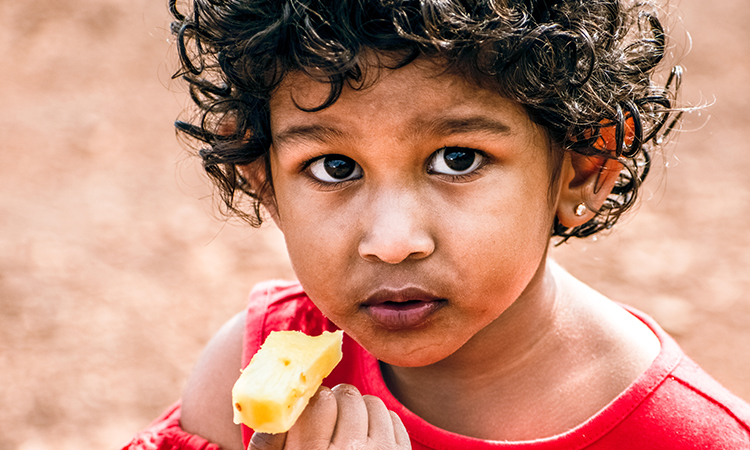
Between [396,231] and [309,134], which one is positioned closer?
[396,231]

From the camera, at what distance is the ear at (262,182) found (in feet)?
6.30

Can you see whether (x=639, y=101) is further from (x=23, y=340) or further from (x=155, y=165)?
(x=155, y=165)

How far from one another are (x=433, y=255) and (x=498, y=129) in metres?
0.31

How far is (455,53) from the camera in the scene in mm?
1461

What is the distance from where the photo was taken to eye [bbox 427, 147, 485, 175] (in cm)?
153

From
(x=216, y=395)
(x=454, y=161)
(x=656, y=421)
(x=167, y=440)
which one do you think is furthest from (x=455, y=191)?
(x=167, y=440)

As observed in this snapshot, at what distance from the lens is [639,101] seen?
6.26 ft

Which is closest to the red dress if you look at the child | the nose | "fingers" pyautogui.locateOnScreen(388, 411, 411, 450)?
the child

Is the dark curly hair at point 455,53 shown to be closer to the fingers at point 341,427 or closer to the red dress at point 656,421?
the red dress at point 656,421

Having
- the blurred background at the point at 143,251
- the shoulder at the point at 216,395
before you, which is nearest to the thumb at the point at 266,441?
the shoulder at the point at 216,395

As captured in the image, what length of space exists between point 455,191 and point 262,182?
664 mm

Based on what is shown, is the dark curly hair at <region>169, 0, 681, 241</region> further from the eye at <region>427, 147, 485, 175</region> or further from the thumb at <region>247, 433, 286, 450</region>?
the thumb at <region>247, 433, 286, 450</region>

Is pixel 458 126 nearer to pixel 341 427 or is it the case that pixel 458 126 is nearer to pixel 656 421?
pixel 341 427

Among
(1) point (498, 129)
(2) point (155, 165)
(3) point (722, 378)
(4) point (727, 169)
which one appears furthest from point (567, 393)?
(2) point (155, 165)
